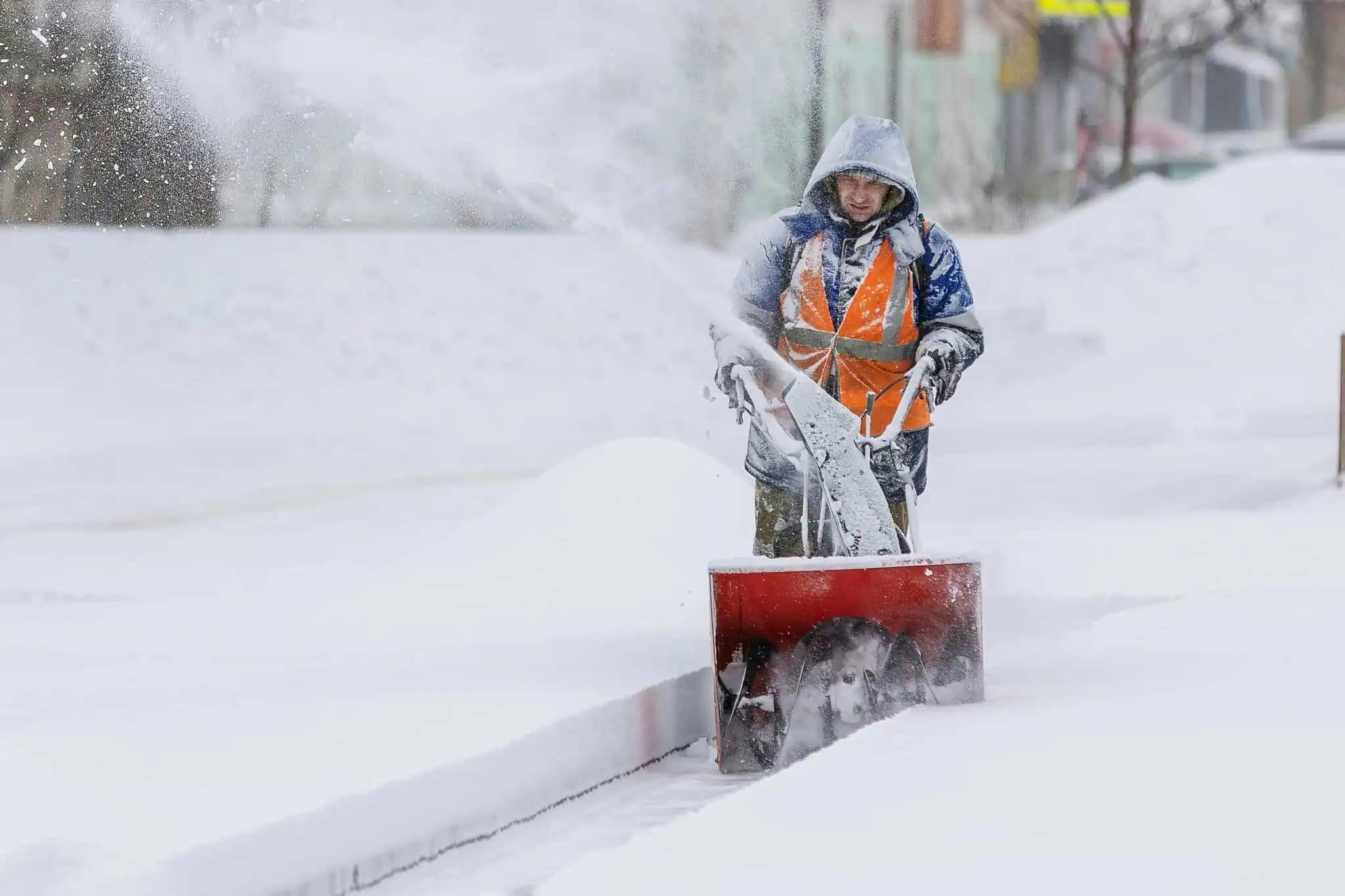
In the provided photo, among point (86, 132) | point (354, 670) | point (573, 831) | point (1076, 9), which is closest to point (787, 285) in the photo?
point (354, 670)

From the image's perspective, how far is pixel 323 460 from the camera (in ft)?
44.2

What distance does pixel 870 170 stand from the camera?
5.47m

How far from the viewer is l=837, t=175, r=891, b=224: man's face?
5.59m

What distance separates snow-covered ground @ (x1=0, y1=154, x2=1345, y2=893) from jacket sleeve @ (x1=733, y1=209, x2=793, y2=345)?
0.93 ft

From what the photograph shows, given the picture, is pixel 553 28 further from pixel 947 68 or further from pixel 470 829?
pixel 947 68

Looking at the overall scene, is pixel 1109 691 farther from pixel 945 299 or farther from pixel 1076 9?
pixel 1076 9

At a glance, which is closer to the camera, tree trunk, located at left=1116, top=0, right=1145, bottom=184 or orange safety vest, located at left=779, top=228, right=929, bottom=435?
orange safety vest, located at left=779, top=228, right=929, bottom=435

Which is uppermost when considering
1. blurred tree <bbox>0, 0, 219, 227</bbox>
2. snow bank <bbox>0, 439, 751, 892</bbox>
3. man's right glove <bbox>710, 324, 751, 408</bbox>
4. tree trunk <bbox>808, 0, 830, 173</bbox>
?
tree trunk <bbox>808, 0, 830, 173</bbox>

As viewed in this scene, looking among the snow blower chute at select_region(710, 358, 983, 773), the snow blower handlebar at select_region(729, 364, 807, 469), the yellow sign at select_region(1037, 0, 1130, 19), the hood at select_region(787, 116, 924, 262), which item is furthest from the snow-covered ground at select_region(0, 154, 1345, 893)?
the yellow sign at select_region(1037, 0, 1130, 19)

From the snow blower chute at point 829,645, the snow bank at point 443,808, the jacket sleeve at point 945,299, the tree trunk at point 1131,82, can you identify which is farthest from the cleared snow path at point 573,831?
the tree trunk at point 1131,82

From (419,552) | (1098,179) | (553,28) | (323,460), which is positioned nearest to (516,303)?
(553,28)

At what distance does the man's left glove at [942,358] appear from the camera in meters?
5.54

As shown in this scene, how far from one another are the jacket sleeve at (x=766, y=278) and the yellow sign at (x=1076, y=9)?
30.2 m

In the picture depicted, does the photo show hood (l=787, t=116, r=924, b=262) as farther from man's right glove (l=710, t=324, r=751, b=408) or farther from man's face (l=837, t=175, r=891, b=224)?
man's right glove (l=710, t=324, r=751, b=408)
